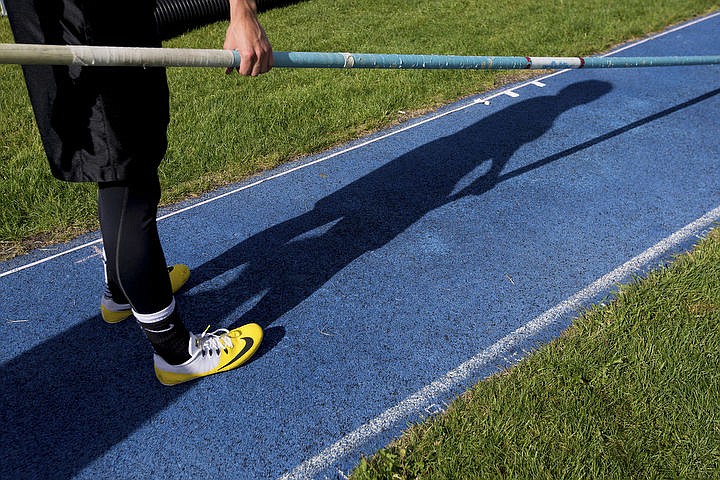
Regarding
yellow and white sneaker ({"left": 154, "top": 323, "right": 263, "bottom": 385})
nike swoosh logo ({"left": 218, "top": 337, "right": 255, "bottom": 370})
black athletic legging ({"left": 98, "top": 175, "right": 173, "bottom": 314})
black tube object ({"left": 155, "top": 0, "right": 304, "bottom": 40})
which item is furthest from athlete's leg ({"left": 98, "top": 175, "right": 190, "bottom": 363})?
black tube object ({"left": 155, "top": 0, "right": 304, "bottom": 40})

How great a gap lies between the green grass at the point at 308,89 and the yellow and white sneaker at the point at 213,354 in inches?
62.3

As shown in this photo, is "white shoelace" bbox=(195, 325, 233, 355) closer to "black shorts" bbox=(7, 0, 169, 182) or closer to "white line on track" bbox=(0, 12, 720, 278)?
"black shorts" bbox=(7, 0, 169, 182)

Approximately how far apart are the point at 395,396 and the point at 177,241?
1815mm

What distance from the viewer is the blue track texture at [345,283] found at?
239cm

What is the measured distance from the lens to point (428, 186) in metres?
4.33

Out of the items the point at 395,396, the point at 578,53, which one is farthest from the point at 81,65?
the point at 578,53

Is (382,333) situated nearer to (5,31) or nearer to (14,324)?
(14,324)

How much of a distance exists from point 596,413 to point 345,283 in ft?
4.74

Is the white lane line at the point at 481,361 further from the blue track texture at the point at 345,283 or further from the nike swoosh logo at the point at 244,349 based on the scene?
the nike swoosh logo at the point at 244,349

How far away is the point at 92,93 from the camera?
191 centimetres

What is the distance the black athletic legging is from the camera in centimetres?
211

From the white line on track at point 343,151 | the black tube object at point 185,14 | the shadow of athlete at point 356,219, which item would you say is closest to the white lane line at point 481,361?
the shadow of athlete at point 356,219

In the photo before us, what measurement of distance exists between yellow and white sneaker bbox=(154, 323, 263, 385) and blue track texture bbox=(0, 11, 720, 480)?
7cm

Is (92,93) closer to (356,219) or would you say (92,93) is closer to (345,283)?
(345,283)
